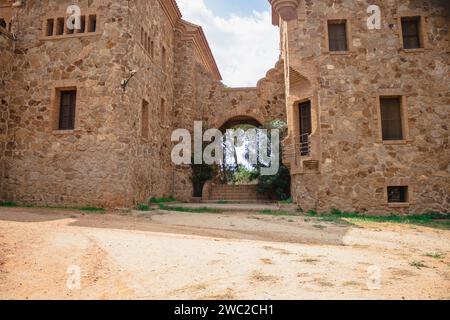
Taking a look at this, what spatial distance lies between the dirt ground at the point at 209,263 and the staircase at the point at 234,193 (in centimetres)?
782

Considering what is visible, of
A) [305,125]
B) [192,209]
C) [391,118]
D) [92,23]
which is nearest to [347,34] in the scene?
[391,118]

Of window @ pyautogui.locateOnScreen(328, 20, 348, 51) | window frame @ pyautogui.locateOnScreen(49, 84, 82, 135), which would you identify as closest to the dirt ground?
window frame @ pyautogui.locateOnScreen(49, 84, 82, 135)

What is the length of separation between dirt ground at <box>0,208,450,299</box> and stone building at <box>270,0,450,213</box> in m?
4.06

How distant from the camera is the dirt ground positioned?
114 inches

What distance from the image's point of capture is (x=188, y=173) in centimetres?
1477

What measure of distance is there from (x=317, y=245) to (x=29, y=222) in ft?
19.1

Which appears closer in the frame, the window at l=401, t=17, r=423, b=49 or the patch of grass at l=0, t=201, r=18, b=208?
the patch of grass at l=0, t=201, r=18, b=208

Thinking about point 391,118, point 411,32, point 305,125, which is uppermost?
point 411,32

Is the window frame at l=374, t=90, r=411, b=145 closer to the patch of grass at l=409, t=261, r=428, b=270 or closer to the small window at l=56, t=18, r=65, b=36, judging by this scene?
the patch of grass at l=409, t=261, r=428, b=270

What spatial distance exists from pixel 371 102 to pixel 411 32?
333 cm

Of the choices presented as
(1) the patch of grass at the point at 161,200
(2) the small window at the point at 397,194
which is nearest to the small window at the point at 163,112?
(1) the patch of grass at the point at 161,200

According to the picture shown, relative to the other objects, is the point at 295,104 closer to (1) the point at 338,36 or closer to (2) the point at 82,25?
(1) the point at 338,36

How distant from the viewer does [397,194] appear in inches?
427
